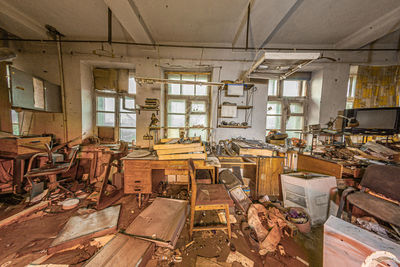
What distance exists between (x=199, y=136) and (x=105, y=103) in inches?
126

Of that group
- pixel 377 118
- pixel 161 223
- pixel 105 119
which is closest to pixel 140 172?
pixel 161 223

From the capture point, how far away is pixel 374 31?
2.74 metres

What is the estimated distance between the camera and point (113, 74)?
366 centimetres

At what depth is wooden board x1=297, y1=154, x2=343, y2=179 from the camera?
6.96 feet

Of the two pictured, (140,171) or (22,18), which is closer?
(140,171)

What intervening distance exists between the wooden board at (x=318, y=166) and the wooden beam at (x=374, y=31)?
127 inches

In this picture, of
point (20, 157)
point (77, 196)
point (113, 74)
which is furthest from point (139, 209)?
point (113, 74)

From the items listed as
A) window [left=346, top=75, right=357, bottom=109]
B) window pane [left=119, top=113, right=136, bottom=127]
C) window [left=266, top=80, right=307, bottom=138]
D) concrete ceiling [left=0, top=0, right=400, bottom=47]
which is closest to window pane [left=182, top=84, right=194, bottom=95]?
concrete ceiling [left=0, top=0, right=400, bottom=47]

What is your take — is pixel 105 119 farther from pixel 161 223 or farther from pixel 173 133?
pixel 161 223

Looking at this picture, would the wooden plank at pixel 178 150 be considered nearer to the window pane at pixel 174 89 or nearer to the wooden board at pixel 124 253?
the wooden board at pixel 124 253

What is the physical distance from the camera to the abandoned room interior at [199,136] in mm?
1522

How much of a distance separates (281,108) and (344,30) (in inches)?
82.6

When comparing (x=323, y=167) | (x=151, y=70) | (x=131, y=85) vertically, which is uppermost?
(x=151, y=70)

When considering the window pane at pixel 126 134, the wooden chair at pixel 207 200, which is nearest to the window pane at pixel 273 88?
the wooden chair at pixel 207 200
